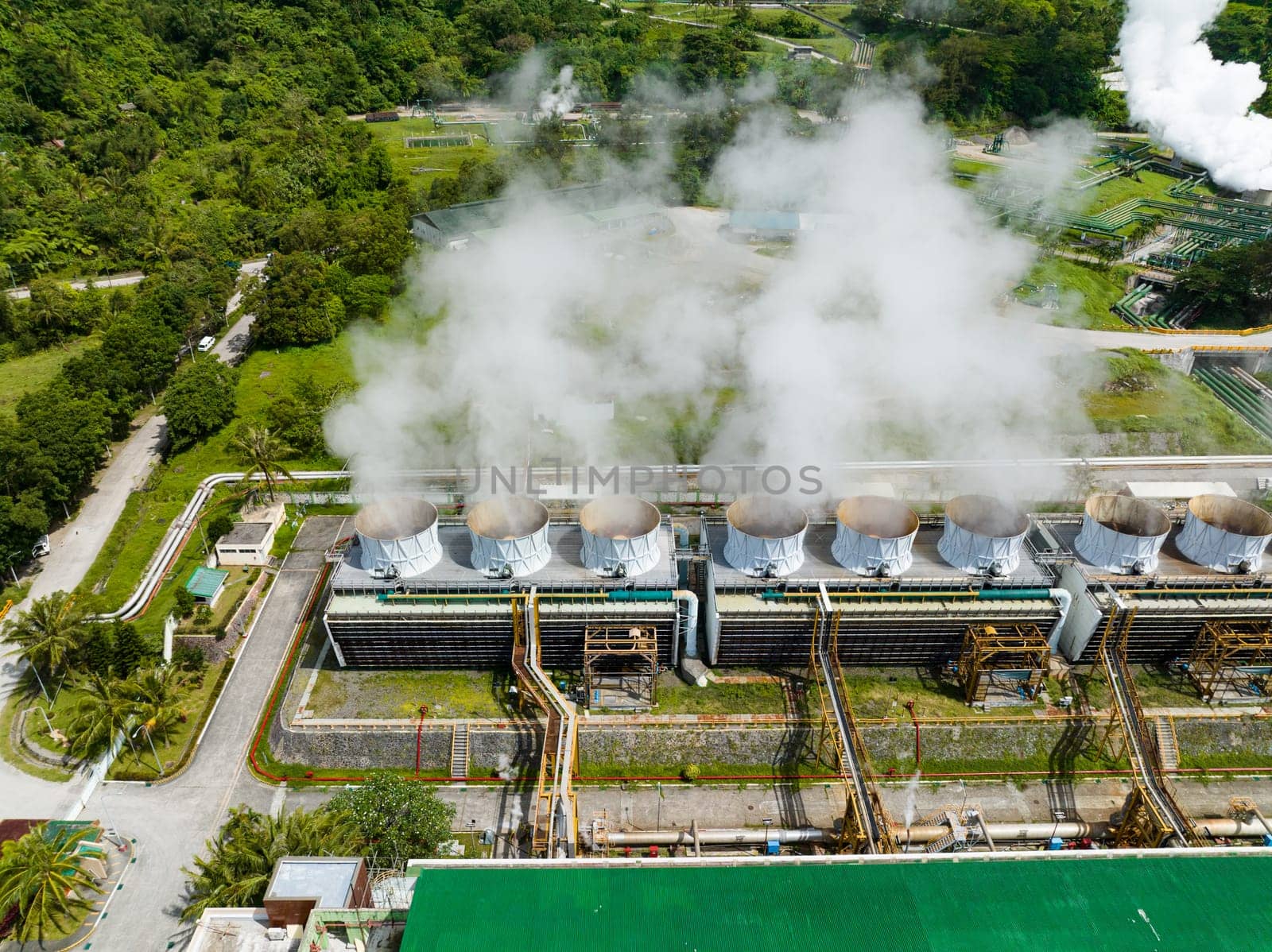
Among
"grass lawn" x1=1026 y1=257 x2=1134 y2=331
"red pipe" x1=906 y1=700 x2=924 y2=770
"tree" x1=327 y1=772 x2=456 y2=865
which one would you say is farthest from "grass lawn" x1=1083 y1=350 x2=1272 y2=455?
"tree" x1=327 y1=772 x2=456 y2=865

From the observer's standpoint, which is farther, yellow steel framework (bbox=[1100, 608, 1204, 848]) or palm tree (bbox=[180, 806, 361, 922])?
yellow steel framework (bbox=[1100, 608, 1204, 848])

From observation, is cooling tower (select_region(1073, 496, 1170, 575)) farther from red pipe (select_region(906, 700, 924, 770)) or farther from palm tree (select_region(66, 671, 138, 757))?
palm tree (select_region(66, 671, 138, 757))

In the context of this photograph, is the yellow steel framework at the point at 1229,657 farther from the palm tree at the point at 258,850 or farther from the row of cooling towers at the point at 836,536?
the palm tree at the point at 258,850

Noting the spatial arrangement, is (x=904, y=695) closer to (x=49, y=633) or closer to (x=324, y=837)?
(x=324, y=837)

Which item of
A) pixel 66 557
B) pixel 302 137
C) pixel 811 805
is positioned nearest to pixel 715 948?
pixel 811 805

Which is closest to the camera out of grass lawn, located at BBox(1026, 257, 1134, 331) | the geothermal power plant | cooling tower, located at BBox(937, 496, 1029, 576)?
the geothermal power plant
